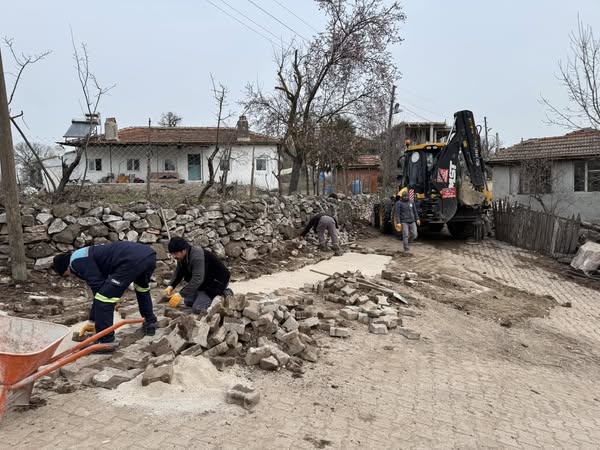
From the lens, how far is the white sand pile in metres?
3.94

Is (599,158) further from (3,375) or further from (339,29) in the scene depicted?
(3,375)

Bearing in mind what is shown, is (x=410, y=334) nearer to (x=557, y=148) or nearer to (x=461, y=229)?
(x=461, y=229)

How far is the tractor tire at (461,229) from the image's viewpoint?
50.3ft

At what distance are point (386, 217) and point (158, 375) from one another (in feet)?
41.4

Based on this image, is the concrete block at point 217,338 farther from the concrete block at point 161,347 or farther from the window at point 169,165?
the window at point 169,165

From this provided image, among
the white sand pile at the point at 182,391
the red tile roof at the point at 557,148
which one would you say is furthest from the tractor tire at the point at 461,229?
the white sand pile at the point at 182,391

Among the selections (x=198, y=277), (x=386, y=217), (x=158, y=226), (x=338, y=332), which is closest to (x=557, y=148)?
(x=386, y=217)

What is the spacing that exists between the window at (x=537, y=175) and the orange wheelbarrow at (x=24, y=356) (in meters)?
18.5

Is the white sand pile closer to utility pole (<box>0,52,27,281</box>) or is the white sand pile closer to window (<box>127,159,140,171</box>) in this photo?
utility pole (<box>0,52,27,281</box>)

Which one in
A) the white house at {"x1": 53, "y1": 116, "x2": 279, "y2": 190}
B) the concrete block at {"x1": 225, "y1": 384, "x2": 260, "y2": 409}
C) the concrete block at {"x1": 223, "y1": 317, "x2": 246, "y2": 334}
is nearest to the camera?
the concrete block at {"x1": 225, "y1": 384, "x2": 260, "y2": 409}

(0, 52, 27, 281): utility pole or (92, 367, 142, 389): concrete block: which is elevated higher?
(0, 52, 27, 281): utility pole

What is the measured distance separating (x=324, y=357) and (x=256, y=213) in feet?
20.9

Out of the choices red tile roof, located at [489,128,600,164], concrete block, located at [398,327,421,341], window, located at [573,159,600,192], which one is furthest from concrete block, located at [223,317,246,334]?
window, located at [573,159,600,192]

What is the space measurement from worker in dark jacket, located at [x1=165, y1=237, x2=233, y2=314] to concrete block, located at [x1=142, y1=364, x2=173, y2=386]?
1.61 m
